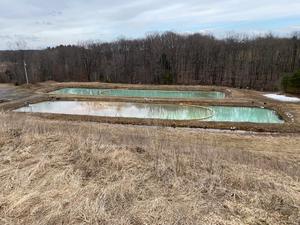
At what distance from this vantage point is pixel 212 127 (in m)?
13.9

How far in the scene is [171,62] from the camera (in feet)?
127

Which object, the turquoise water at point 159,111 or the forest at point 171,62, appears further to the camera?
the forest at point 171,62

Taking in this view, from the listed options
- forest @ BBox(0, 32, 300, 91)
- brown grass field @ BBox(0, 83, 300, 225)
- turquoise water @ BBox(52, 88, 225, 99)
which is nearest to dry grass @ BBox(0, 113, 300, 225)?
brown grass field @ BBox(0, 83, 300, 225)

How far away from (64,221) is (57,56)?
44.7m

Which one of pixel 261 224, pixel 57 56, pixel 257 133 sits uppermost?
pixel 57 56

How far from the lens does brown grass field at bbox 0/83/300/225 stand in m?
3.18

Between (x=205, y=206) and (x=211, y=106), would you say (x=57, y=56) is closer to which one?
(x=211, y=106)

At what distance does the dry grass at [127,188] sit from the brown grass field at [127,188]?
0.04 feet

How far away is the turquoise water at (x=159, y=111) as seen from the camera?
1619cm

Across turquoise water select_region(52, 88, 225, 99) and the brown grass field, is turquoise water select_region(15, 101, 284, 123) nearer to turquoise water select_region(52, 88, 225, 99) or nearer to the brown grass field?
turquoise water select_region(52, 88, 225, 99)

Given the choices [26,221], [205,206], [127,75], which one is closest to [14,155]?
[26,221]

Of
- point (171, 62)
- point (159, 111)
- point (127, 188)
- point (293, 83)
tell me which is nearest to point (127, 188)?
point (127, 188)

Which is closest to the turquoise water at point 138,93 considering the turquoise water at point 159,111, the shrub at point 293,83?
the turquoise water at point 159,111

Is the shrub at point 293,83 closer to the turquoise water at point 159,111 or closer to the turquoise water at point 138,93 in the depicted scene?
the turquoise water at point 138,93
